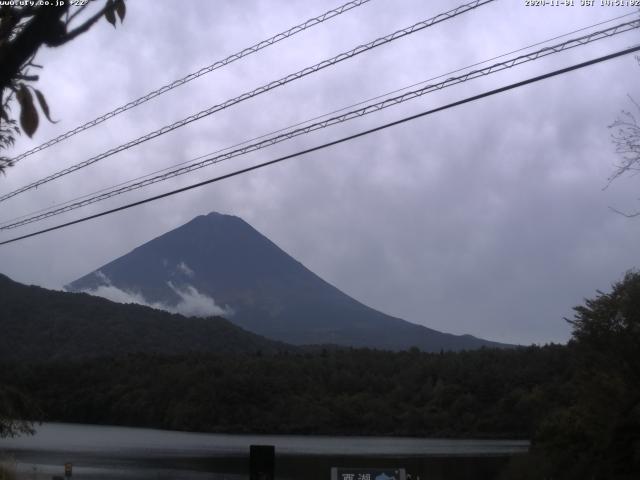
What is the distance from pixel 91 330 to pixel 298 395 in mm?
32417

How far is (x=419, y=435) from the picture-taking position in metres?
97.4

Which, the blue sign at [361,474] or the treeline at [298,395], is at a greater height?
the treeline at [298,395]

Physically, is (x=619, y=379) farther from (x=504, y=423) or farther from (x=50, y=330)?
(x=50, y=330)

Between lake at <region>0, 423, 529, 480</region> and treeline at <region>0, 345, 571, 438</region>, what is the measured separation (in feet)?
16.6

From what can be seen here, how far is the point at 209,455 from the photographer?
63.9 metres

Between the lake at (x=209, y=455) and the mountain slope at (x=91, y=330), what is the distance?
11.2m

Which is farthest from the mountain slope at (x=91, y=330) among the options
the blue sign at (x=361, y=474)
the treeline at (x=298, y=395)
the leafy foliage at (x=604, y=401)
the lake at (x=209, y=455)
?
the blue sign at (x=361, y=474)

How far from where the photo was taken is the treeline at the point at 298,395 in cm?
9419

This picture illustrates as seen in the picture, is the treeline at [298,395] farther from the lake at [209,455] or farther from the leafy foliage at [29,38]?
the leafy foliage at [29,38]

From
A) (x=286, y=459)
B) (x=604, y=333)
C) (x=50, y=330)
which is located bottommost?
(x=286, y=459)

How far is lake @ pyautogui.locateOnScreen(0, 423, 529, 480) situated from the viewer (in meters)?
47.4

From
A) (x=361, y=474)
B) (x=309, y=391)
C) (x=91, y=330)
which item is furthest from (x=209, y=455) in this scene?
(x=91, y=330)

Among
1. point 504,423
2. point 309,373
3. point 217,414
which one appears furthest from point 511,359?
point 217,414

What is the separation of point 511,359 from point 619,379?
70340 mm
